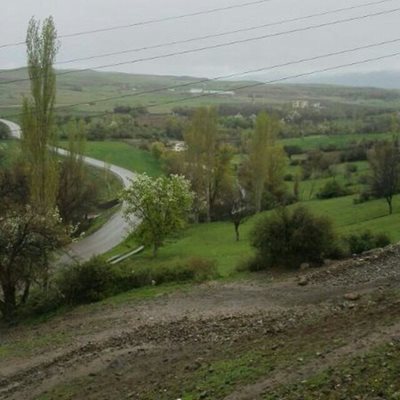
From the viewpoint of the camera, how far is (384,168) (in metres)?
56.1

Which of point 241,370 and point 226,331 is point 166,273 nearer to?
point 226,331

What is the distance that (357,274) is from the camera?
64.5ft

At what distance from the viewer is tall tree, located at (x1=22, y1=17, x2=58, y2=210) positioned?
29.4m

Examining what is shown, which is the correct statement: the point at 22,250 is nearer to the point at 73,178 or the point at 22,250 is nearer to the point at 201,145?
the point at 73,178

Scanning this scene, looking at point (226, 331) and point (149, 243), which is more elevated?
point (226, 331)

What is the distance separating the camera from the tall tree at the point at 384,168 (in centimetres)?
5466

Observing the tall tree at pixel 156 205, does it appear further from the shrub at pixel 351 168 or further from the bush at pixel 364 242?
the shrub at pixel 351 168

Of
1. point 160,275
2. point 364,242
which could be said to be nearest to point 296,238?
point 364,242

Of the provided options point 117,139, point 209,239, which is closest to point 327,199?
point 209,239

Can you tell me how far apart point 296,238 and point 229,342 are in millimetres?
8512

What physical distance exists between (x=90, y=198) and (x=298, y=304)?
3934 centimetres

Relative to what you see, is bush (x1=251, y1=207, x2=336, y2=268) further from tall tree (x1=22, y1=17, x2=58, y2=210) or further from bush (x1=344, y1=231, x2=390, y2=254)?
tall tree (x1=22, y1=17, x2=58, y2=210)

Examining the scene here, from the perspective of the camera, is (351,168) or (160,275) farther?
(351,168)

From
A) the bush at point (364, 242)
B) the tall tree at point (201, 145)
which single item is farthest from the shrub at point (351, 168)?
the bush at point (364, 242)
